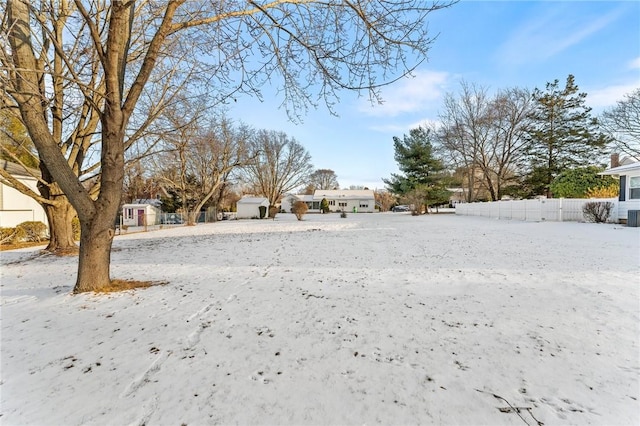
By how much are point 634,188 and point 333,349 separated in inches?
693

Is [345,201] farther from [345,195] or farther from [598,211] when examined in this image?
[598,211]

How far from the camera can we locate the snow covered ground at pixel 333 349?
1.92 m

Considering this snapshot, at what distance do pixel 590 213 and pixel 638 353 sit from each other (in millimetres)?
15689

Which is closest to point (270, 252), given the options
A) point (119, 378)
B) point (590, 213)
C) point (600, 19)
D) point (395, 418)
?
point (119, 378)

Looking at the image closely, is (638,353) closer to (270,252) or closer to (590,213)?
(270,252)

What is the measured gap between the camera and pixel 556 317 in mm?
3336

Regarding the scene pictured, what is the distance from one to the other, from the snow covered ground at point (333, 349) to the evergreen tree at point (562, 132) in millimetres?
25179

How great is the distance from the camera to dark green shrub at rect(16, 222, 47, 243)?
1305cm

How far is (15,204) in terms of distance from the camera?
14.6 meters

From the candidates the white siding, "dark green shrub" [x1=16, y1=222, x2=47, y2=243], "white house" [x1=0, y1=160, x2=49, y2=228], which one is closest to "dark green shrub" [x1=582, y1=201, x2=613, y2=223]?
"dark green shrub" [x1=16, y1=222, x2=47, y2=243]

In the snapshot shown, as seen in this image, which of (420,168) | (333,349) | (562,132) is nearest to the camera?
(333,349)

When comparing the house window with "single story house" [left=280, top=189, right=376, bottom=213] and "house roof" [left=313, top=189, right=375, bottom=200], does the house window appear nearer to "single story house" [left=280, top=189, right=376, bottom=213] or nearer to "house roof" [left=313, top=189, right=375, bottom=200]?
"single story house" [left=280, top=189, right=376, bottom=213]

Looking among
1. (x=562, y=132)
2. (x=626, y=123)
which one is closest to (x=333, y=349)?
(x=626, y=123)

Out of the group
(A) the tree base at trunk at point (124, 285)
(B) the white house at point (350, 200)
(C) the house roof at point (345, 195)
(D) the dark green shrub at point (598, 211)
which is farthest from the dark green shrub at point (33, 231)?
(C) the house roof at point (345, 195)
